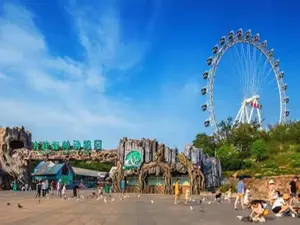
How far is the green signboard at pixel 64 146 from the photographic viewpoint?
172 ft

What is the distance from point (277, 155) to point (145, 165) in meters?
32.8

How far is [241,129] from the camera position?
77.1 m

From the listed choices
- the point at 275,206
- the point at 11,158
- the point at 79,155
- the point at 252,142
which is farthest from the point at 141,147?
the point at 252,142

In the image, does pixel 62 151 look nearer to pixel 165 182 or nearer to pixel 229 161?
pixel 165 182

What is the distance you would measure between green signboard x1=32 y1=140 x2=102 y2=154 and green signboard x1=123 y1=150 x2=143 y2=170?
646 centimetres

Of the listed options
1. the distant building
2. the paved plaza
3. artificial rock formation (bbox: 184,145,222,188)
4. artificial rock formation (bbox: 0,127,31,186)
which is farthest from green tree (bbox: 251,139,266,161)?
the paved plaza

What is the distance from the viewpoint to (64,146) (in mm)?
54188

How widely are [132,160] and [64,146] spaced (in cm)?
1166

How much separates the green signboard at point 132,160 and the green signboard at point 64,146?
646cm

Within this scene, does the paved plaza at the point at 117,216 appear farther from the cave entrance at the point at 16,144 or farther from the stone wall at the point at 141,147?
the cave entrance at the point at 16,144

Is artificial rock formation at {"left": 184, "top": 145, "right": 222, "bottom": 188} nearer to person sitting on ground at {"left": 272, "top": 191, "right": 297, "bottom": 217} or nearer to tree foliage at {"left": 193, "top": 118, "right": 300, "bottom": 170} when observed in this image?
tree foliage at {"left": 193, "top": 118, "right": 300, "bottom": 170}

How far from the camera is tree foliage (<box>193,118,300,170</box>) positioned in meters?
68.9

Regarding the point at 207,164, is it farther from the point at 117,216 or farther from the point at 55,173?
the point at 117,216

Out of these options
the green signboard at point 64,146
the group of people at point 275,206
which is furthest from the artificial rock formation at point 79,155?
the group of people at point 275,206
